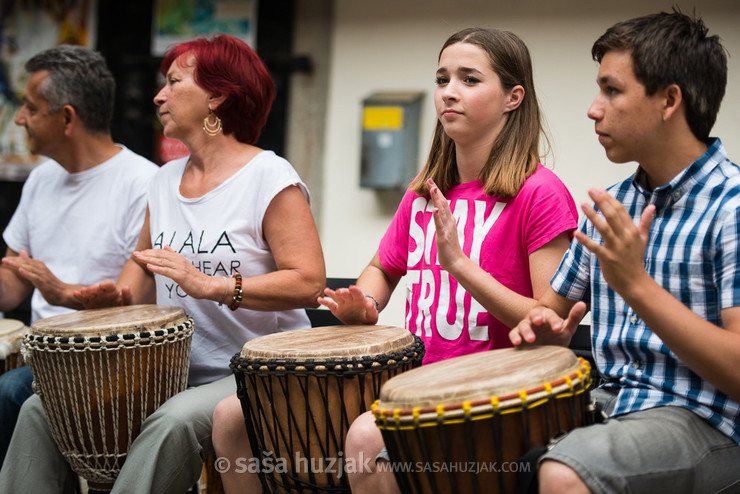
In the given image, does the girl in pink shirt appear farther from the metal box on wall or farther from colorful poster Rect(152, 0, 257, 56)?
colorful poster Rect(152, 0, 257, 56)

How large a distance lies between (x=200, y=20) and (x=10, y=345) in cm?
288

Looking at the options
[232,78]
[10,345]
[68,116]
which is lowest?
[10,345]

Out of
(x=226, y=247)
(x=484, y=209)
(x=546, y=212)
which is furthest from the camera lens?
(x=226, y=247)

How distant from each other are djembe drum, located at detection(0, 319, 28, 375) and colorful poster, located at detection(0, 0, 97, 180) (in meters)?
2.75

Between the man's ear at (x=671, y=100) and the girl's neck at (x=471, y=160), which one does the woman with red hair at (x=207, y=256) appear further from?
the man's ear at (x=671, y=100)

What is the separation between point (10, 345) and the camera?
3.26 metres

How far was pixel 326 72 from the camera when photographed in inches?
205

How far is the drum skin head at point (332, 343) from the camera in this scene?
223 centimetres

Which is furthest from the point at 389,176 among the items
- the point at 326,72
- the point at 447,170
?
the point at 447,170

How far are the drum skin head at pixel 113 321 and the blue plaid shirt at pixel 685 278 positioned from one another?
4.54 ft

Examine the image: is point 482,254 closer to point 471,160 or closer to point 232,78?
point 471,160

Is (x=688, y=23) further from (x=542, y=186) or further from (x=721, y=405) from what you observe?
(x=721, y=405)

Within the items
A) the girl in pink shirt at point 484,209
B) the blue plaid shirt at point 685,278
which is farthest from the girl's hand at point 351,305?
the blue plaid shirt at point 685,278

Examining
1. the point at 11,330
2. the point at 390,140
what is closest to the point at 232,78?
the point at 11,330
